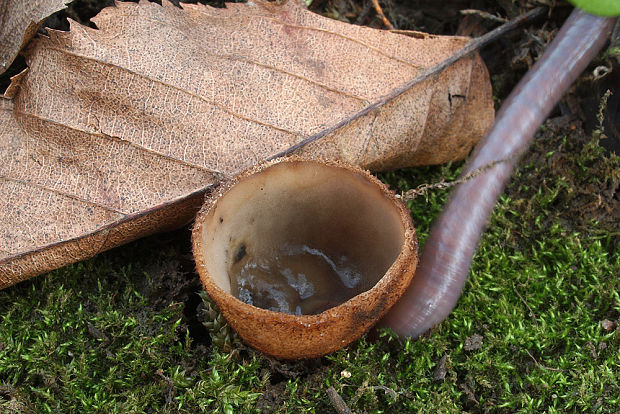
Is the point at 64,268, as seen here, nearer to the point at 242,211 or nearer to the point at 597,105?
the point at 242,211

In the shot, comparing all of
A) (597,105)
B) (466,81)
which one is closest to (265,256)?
(466,81)

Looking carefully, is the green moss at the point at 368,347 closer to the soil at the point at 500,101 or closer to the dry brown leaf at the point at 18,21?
the soil at the point at 500,101

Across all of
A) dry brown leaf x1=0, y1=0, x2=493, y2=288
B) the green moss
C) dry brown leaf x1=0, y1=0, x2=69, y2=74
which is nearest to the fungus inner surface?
dry brown leaf x1=0, y1=0, x2=493, y2=288

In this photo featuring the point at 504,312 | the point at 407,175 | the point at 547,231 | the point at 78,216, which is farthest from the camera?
the point at 407,175

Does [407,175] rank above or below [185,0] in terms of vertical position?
below

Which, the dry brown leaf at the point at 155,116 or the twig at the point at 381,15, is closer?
the dry brown leaf at the point at 155,116

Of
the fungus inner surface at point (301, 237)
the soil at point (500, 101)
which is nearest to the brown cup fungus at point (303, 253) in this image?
the fungus inner surface at point (301, 237)
